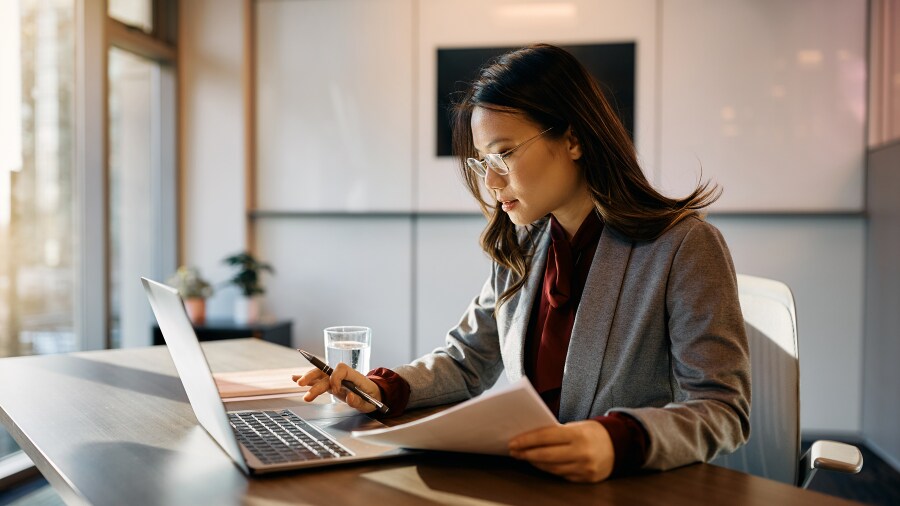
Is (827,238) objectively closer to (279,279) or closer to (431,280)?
(431,280)

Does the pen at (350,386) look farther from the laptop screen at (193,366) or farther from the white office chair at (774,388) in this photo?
the white office chair at (774,388)

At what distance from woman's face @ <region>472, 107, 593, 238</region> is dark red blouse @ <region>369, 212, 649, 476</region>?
2.5 inches

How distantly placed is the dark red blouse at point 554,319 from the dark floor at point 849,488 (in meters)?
1.92

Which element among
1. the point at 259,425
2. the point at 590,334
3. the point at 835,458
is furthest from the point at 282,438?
the point at 835,458

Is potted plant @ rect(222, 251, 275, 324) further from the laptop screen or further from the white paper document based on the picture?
the white paper document

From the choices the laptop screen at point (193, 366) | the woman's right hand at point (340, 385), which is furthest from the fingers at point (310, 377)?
the laptop screen at point (193, 366)

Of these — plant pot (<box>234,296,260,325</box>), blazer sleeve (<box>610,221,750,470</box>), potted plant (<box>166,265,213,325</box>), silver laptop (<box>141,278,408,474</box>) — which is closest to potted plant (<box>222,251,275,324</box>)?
plant pot (<box>234,296,260,325</box>)

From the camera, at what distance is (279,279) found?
4215 mm

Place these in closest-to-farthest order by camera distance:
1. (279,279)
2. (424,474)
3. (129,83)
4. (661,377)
Answer: (424,474), (661,377), (129,83), (279,279)

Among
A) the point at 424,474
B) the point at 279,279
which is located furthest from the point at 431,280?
the point at 424,474

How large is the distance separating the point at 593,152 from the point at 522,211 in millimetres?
156

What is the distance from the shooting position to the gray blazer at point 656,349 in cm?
103

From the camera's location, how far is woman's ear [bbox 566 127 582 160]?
1343 mm

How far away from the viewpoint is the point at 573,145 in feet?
4.44
